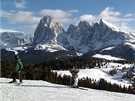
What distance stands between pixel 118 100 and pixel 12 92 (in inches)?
382

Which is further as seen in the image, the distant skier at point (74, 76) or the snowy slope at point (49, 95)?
the distant skier at point (74, 76)

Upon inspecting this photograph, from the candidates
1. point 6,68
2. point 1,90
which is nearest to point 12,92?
point 1,90

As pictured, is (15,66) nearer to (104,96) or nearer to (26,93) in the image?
(26,93)

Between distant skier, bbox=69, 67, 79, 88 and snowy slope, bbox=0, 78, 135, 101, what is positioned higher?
distant skier, bbox=69, 67, 79, 88

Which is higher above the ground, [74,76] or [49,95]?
[74,76]

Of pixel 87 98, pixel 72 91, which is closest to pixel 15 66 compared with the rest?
pixel 72 91

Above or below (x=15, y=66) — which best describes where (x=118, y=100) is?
below

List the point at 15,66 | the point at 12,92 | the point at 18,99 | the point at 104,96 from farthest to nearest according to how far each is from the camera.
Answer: the point at 15,66 → the point at 104,96 → the point at 12,92 → the point at 18,99

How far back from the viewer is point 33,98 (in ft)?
82.4

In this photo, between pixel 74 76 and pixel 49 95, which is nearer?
pixel 49 95

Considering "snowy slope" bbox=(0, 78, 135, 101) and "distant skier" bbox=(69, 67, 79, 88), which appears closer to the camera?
"snowy slope" bbox=(0, 78, 135, 101)

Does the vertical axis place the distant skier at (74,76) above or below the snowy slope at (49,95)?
above

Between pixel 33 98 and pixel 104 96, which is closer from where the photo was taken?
pixel 33 98

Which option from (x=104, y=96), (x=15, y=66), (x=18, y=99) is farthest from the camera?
(x=15, y=66)
